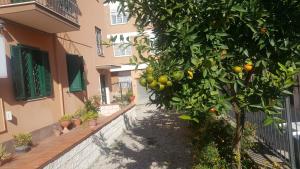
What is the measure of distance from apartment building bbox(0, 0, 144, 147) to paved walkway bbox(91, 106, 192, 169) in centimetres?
268

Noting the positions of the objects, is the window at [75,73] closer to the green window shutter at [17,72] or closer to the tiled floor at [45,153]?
the green window shutter at [17,72]

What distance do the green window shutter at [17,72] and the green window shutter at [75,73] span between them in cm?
460

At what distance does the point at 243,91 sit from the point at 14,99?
25.8 ft

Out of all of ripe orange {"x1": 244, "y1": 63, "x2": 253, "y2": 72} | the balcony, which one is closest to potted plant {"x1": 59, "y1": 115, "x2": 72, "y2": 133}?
the balcony

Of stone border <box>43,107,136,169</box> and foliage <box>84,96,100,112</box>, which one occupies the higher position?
foliage <box>84,96,100,112</box>

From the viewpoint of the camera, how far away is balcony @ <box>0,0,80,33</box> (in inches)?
375

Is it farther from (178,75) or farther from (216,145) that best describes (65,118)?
(178,75)

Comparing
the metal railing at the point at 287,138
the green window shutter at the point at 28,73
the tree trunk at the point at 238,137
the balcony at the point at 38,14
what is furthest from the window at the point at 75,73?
the tree trunk at the point at 238,137

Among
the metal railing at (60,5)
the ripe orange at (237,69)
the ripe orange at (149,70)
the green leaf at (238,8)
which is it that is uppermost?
the metal railing at (60,5)

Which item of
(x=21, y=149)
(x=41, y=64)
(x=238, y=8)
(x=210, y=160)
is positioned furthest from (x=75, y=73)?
(x=238, y=8)

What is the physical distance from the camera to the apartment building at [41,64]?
9.59m

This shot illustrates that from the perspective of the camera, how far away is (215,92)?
11.0ft

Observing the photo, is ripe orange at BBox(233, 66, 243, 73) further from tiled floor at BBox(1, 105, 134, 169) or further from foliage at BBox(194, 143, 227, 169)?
tiled floor at BBox(1, 105, 134, 169)

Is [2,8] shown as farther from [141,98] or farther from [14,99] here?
[141,98]
